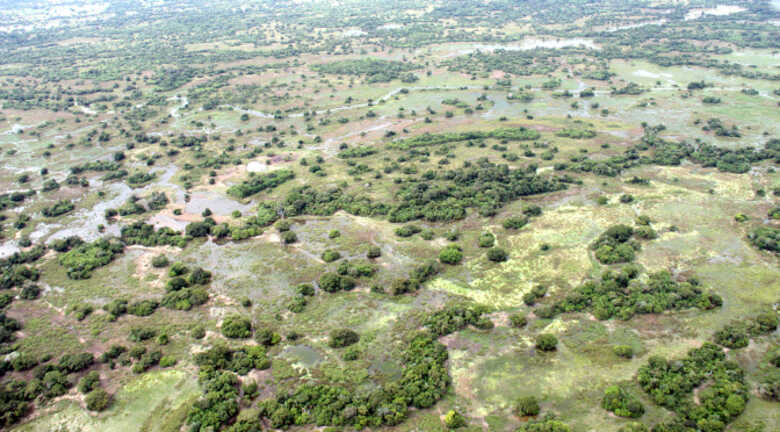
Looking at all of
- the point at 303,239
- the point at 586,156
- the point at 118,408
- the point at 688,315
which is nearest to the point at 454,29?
the point at 586,156

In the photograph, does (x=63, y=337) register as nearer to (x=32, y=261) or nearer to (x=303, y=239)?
(x=32, y=261)

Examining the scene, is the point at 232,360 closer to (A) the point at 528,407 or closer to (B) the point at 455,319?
(B) the point at 455,319

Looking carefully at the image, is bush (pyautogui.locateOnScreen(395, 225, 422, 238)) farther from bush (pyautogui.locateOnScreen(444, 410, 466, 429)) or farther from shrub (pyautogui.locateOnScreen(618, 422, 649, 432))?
shrub (pyautogui.locateOnScreen(618, 422, 649, 432))

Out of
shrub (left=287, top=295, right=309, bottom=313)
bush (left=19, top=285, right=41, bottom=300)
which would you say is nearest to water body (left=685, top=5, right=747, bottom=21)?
shrub (left=287, top=295, right=309, bottom=313)

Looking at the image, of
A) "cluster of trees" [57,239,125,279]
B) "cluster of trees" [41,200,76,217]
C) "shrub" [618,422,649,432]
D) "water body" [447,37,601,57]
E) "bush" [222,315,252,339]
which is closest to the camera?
"shrub" [618,422,649,432]

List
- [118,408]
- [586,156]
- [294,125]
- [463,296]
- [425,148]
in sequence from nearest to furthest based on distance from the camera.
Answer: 1. [118,408]
2. [463,296]
3. [586,156]
4. [425,148]
5. [294,125]

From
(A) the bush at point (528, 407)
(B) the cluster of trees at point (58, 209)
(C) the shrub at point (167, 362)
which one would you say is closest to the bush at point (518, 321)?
(A) the bush at point (528, 407)

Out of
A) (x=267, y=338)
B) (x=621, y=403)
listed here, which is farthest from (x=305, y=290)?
(x=621, y=403)
